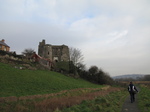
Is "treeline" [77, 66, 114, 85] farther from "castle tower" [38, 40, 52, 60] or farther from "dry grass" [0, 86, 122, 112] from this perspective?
"dry grass" [0, 86, 122, 112]

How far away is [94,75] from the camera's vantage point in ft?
173

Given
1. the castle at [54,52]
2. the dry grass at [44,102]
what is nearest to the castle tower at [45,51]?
the castle at [54,52]

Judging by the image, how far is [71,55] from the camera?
5462 cm

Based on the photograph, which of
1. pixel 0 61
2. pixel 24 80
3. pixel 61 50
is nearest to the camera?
pixel 24 80

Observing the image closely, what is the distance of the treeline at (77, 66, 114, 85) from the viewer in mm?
51406

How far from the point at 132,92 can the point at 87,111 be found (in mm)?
6656

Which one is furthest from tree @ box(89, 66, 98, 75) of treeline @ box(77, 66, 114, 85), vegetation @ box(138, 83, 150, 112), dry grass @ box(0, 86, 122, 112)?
dry grass @ box(0, 86, 122, 112)

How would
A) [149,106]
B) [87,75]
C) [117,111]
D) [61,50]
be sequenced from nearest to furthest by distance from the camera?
1. [117,111]
2. [149,106]
3. [87,75]
4. [61,50]

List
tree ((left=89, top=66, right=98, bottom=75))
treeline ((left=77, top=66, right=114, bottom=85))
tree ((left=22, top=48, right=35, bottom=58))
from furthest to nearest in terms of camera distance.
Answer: tree ((left=22, top=48, right=35, bottom=58)) → tree ((left=89, top=66, right=98, bottom=75)) → treeline ((left=77, top=66, right=114, bottom=85))

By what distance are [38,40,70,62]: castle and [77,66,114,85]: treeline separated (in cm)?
897

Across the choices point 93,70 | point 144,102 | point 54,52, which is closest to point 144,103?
point 144,102

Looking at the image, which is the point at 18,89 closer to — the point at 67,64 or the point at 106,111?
the point at 106,111

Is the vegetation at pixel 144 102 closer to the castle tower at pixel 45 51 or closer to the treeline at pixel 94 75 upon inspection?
the treeline at pixel 94 75

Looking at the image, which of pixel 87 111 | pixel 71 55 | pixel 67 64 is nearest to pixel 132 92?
pixel 87 111
